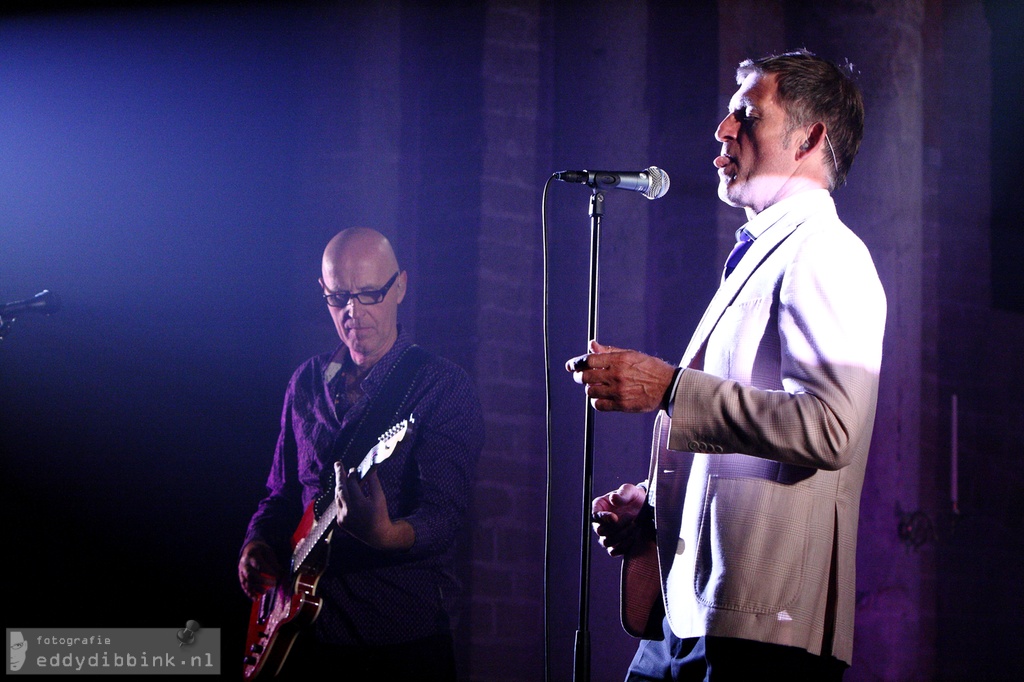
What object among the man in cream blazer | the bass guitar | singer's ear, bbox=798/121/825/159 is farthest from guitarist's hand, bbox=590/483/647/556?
the bass guitar

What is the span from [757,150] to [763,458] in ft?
2.46

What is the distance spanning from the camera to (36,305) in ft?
11.8

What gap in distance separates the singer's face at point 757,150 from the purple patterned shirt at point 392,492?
1775 millimetres

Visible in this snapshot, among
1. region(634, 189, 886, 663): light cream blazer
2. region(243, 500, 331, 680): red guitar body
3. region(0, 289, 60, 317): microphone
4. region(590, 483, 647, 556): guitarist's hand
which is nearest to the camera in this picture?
region(634, 189, 886, 663): light cream blazer

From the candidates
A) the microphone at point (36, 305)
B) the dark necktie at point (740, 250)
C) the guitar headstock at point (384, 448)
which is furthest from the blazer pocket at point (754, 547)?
the microphone at point (36, 305)

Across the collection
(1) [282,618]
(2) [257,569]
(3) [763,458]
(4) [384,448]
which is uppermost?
(3) [763,458]

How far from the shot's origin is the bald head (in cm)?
378

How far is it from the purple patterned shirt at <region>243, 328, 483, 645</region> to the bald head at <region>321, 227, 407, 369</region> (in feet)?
0.27

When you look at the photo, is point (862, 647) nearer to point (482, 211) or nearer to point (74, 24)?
point (482, 211)

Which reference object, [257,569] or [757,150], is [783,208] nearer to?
[757,150]

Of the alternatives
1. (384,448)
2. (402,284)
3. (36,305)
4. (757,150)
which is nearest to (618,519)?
(757,150)

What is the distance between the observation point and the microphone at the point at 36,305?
3.55 metres

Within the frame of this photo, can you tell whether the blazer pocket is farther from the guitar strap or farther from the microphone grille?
the guitar strap

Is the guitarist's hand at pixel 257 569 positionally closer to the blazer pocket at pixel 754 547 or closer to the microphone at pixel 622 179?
the microphone at pixel 622 179
